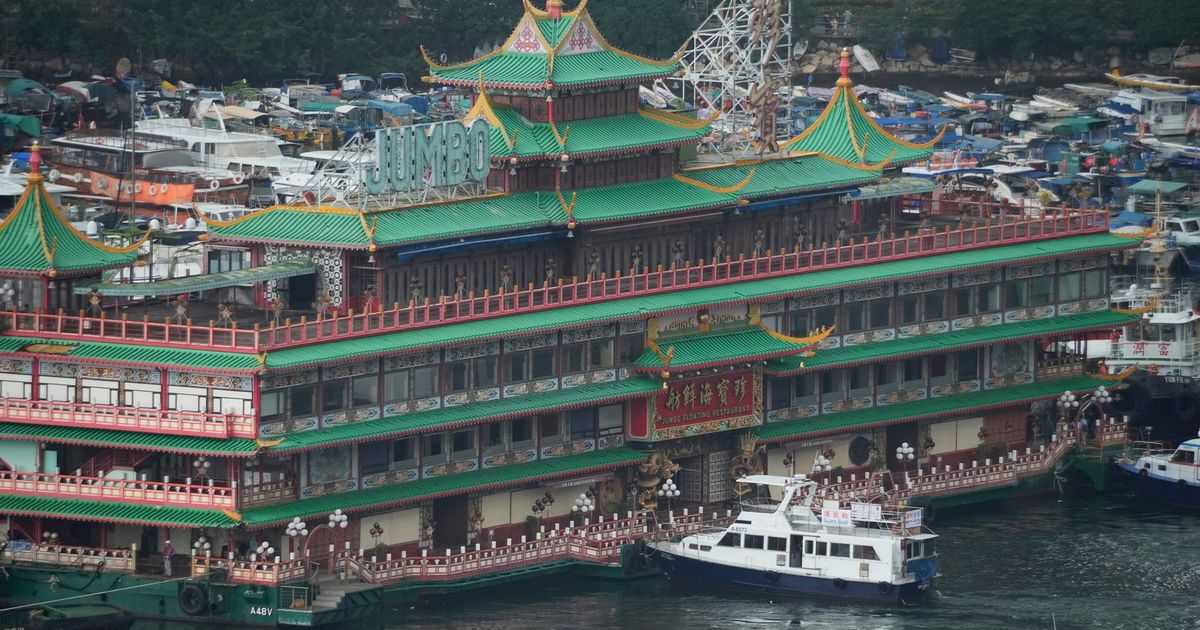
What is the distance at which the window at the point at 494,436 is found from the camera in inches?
5059

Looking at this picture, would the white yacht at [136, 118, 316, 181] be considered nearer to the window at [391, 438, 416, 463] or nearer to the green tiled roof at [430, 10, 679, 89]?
the green tiled roof at [430, 10, 679, 89]

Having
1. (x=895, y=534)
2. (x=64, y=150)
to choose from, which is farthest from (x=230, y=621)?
(x=64, y=150)

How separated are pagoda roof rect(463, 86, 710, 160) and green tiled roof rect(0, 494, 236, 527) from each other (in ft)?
71.3

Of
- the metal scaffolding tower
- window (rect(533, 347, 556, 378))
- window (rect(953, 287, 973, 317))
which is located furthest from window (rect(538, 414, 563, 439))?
the metal scaffolding tower

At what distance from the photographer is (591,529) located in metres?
129

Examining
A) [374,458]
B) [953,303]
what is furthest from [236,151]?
[374,458]

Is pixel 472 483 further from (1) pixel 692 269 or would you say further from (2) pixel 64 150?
(2) pixel 64 150

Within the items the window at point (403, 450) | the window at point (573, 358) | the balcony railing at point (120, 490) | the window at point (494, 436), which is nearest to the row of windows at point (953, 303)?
the window at point (573, 358)

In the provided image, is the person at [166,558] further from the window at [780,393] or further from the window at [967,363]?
the window at [967,363]

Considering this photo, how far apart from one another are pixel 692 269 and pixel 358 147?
49.3 feet

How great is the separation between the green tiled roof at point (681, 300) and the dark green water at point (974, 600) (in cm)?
977

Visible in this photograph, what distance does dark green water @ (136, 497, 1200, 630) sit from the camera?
122m

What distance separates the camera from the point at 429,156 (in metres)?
130

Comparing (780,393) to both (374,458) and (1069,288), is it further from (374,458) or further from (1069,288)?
(374,458)
